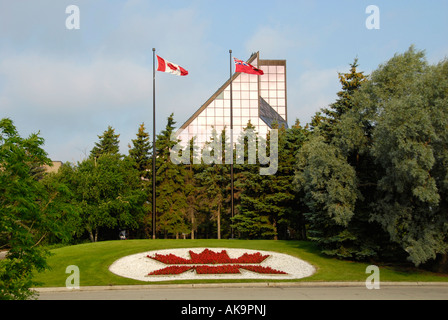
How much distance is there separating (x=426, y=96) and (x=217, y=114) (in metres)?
43.3

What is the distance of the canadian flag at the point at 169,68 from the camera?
2964 centimetres

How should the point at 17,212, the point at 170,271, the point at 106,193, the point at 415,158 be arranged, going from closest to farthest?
the point at 17,212, the point at 415,158, the point at 170,271, the point at 106,193

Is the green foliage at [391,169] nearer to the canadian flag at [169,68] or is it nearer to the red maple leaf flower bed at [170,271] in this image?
the red maple leaf flower bed at [170,271]

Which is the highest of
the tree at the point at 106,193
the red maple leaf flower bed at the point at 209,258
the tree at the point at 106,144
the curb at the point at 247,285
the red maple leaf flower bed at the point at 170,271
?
the tree at the point at 106,144

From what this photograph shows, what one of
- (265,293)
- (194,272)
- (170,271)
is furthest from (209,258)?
(265,293)

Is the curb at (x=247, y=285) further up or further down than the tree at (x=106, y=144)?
further down

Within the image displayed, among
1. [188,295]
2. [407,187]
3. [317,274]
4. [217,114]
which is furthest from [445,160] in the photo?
[217,114]

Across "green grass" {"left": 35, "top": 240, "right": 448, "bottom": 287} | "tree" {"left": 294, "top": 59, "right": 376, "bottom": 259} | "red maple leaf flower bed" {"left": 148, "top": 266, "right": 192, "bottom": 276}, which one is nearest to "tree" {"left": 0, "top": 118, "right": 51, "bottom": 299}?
"green grass" {"left": 35, "top": 240, "right": 448, "bottom": 287}

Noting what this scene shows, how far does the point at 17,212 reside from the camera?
8078mm

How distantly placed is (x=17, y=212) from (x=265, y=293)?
9630mm

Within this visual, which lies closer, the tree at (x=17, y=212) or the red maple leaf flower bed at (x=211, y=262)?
the tree at (x=17, y=212)

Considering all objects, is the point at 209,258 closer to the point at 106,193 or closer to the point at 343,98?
the point at 343,98

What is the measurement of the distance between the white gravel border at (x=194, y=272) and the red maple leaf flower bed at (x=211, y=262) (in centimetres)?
27

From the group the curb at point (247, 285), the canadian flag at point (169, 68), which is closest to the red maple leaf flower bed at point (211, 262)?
the curb at point (247, 285)
